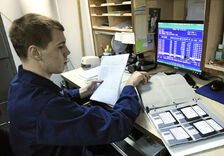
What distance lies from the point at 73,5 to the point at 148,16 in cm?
128

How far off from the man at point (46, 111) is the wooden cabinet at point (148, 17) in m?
0.64

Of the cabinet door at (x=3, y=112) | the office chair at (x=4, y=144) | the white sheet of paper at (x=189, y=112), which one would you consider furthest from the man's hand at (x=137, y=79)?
the cabinet door at (x=3, y=112)

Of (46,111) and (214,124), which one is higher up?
(46,111)

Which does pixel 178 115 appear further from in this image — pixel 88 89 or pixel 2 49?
pixel 2 49

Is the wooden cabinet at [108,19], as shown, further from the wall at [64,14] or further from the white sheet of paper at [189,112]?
the white sheet of paper at [189,112]

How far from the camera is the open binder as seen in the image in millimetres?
683

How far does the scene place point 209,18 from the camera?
3.13 ft

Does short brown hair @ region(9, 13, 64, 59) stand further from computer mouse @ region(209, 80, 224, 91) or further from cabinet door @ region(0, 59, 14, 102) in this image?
cabinet door @ region(0, 59, 14, 102)

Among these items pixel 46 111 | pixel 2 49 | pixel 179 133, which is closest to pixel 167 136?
pixel 179 133

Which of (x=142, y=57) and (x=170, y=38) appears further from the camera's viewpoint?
(x=142, y=57)

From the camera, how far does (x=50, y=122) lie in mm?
652

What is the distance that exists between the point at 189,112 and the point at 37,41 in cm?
79

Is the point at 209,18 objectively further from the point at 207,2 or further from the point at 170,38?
the point at 170,38

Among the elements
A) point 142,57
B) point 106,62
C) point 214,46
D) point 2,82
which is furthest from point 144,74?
Result: point 2,82
